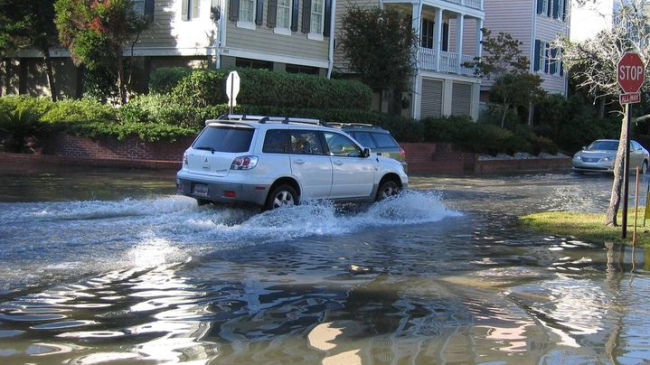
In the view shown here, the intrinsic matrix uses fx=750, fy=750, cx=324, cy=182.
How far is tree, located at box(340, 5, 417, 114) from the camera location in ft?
98.5

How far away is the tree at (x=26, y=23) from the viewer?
27.1 metres

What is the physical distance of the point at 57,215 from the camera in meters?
12.0

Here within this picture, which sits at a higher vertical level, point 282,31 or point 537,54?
point 537,54

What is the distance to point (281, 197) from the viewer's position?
12.3 meters

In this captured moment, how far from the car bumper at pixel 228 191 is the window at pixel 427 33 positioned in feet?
87.4

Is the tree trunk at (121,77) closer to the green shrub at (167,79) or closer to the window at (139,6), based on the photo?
the green shrub at (167,79)

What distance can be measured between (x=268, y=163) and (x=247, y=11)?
1649cm

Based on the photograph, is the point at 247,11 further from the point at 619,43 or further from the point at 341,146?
the point at 619,43

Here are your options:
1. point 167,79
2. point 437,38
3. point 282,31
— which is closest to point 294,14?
point 282,31

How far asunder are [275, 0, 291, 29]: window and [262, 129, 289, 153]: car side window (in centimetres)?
1691

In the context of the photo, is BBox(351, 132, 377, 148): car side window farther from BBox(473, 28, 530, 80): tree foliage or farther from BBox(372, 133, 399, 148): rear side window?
BBox(473, 28, 530, 80): tree foliage

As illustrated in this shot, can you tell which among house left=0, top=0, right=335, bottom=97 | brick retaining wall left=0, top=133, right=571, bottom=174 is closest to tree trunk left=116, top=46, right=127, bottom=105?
house left=0, top=0, right=335, bottom=97

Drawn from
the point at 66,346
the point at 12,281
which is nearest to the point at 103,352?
the point at 66,346

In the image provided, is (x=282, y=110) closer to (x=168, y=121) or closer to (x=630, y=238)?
(x=168, y=121)
